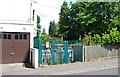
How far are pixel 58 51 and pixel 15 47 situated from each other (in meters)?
3.51

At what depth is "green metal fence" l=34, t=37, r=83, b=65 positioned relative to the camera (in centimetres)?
2359

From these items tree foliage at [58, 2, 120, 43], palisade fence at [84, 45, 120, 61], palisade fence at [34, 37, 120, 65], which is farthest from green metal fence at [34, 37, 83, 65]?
tree foliage at [58, 2, 120, 43]

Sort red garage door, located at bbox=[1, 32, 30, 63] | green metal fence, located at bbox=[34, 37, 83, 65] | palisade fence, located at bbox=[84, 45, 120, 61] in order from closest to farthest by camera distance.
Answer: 1. red garage door, located at bbox=[1, 32, 30, 63]
2. green metal fence, located at bbox=[34, 37, 83, 65]
3. palisade fence, located at bbox=[84, 45, 120, 61]

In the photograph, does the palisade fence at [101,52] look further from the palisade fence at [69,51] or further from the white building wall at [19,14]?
the white building wall at [19,14]

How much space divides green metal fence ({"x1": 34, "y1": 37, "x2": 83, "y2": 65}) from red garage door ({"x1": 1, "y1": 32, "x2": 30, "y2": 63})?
89cm

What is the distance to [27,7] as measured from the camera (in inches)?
1133

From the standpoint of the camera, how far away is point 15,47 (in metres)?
23.7

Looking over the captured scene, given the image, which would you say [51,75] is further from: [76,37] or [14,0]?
[76,37]

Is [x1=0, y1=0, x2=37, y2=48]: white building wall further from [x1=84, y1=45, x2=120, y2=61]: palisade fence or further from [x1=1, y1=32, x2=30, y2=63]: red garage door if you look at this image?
[x1=84, y1=45, x2=120, y2=61]: palisade fence

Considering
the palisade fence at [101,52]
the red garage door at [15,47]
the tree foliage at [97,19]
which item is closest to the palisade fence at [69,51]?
the palisade fence at [101,52]

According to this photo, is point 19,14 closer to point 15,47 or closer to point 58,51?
point 15,47

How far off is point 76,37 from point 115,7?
38.3 ft

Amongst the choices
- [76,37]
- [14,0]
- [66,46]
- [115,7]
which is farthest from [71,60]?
[76,37]

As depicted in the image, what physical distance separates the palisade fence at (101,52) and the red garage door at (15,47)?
18.1 ft
